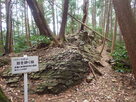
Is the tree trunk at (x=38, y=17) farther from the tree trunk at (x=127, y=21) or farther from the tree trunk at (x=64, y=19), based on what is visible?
the tree trunk at (x=127, y=21)

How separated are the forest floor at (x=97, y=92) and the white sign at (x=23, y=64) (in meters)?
1.64

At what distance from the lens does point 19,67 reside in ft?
12.2

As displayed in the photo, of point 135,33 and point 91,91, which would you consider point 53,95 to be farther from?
point 135,33

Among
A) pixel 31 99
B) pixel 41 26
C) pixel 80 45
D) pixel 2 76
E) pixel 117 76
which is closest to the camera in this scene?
pixel 31 99

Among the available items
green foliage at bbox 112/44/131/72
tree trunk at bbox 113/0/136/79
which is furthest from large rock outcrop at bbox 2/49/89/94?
tree trunk at bbox 113/0/136/79

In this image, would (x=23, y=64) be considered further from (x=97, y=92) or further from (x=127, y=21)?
(x=97, y=92)

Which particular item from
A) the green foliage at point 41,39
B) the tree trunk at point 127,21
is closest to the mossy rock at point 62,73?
the green foliage at point 41,39

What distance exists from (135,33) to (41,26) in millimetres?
5496

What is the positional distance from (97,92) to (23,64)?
3.15m

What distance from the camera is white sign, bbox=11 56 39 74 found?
3.67 m

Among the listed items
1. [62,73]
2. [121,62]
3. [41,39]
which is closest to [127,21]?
[62,73]

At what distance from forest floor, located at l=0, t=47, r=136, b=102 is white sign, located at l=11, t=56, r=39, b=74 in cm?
164

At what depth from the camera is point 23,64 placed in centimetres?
377

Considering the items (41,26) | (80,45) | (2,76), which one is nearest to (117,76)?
(80,45)
